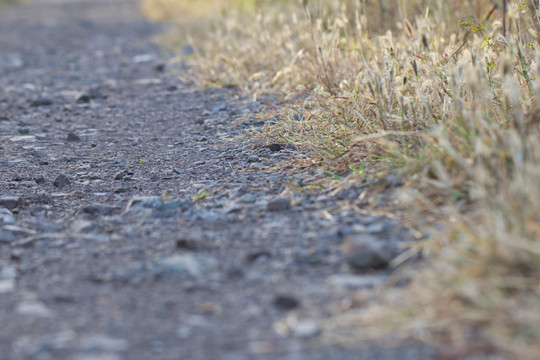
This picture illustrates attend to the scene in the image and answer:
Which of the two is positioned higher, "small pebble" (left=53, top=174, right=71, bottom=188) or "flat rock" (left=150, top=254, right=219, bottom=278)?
"small pebble" (left=53, top=174, right=71, bottom=188)

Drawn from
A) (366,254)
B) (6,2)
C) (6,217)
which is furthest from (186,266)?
(6,2)

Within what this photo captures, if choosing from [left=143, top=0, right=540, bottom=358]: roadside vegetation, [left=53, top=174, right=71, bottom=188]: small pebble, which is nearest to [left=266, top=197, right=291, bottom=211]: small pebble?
[left=143, top=0, right=540, bottom=358]: roadside vegetation

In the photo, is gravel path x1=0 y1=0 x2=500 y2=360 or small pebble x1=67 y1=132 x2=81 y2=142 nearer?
gravel path x1=0 y1=0 x2=500 y2=360

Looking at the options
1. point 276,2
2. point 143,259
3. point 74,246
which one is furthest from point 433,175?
point 276,2

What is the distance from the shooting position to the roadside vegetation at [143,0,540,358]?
1.72 metres

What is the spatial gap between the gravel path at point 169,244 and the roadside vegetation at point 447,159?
0.46 feet

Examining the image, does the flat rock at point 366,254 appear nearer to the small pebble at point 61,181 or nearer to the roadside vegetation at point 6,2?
the small pebble at point 61,181

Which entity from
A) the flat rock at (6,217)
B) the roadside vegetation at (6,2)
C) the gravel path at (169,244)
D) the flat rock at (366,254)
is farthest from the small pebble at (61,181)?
the roadside vegetation at (6,2)

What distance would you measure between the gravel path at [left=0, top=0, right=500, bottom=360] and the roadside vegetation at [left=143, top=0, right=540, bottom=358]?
0.14 metres

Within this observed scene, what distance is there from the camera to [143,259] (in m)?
2.29

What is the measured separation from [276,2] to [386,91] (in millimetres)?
4627

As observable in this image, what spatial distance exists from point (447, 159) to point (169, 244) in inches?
42.6

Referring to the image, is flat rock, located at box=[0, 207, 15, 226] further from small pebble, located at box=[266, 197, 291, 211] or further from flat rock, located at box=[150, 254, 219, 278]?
small pebble, located at box=[266, 197, 291, 211]

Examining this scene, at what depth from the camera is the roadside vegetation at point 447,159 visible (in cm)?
172
